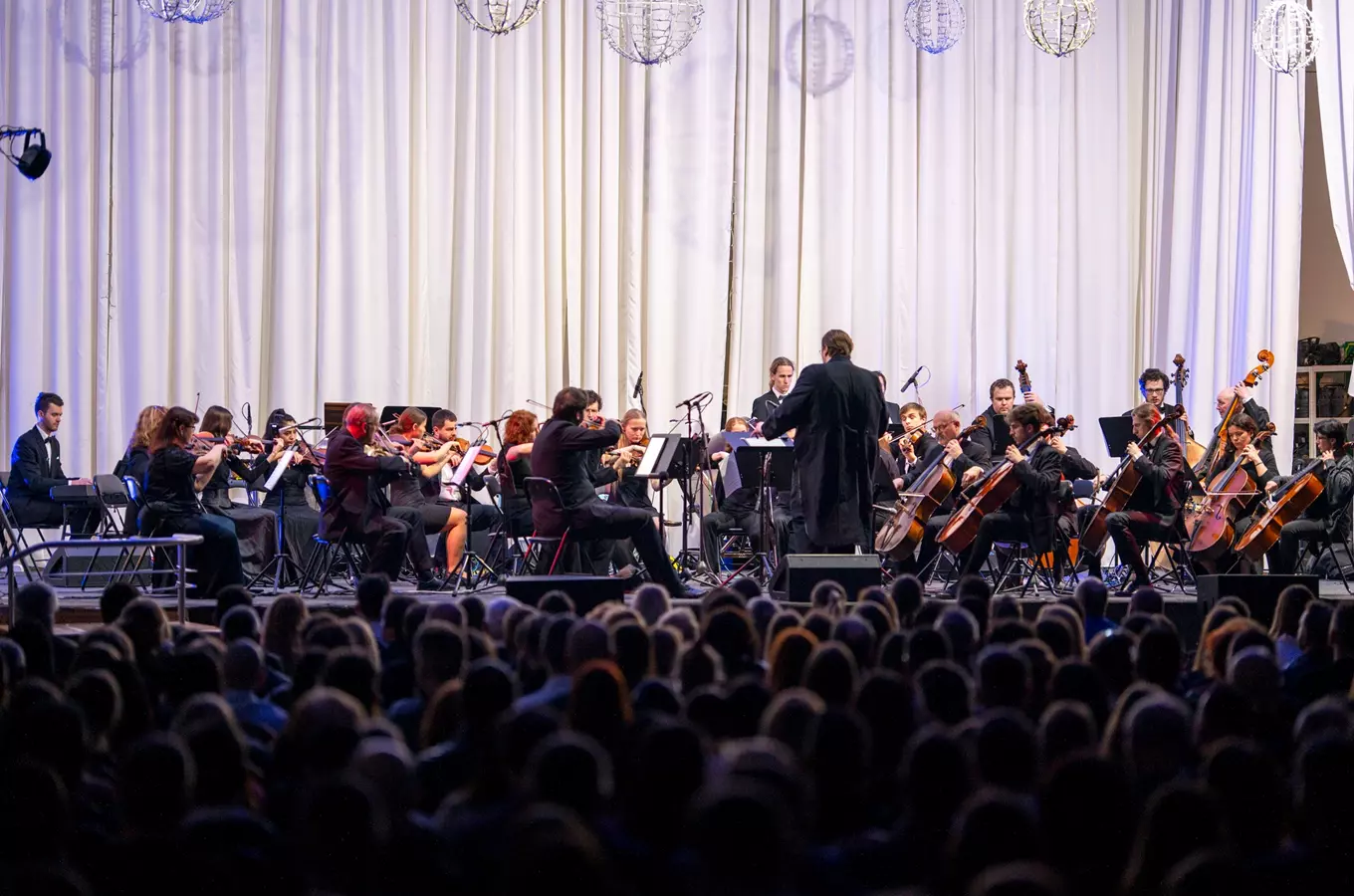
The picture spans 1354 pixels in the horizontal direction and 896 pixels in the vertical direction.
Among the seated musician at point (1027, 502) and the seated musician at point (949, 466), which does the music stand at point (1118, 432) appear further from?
the seated musician at point (949, 466)

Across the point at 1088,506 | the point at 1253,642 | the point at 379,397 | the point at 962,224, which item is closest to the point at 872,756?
the point at 1253,642

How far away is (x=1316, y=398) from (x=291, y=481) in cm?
892

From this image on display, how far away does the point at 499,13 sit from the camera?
33.3ft

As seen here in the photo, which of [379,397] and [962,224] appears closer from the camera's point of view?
[379,397]

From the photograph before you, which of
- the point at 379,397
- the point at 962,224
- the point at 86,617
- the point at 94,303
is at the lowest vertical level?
the point at 86,617

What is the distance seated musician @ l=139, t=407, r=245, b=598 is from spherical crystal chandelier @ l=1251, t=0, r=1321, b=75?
25.6 ft

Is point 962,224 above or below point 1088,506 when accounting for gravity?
above

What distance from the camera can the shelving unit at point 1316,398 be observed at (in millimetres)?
12555

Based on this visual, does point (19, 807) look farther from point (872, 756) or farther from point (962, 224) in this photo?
point (962, 224)

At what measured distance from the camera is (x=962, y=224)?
12305 mm

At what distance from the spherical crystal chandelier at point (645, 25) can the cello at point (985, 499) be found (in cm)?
387

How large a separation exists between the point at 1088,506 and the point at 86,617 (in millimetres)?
6156

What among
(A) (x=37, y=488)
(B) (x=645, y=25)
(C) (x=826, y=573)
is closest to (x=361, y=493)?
(A) (x=37, y=488)

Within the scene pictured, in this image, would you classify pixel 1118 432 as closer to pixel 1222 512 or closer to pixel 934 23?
pixel 1222 512
